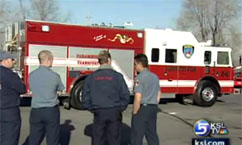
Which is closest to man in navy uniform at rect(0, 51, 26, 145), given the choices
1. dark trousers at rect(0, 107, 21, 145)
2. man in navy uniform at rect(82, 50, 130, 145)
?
dark trousers at rect(0, 107, 21, 145)

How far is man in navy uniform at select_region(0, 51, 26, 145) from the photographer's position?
6.02 meters

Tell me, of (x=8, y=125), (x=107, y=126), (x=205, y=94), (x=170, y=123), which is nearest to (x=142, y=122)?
(x=107, y=126)

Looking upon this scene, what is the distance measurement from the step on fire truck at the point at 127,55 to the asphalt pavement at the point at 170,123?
2.80 feet

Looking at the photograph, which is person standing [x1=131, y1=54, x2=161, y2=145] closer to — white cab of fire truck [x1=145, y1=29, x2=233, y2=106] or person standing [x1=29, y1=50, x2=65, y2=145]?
person standing [x1=29, y1=50, x2=65, y2=145]

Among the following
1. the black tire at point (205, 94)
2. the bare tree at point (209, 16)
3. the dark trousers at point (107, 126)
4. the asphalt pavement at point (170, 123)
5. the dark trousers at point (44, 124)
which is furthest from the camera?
the bare tree at point (209, 16)

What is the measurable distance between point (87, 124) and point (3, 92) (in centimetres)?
570

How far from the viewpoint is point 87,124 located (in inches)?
455

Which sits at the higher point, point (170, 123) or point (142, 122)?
point (142, 122)

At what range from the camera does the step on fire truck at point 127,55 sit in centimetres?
1445

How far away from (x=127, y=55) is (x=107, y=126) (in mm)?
10105

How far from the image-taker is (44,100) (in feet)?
20.3

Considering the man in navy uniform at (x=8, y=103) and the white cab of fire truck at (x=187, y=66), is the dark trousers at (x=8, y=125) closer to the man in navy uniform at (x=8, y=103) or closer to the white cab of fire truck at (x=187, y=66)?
the man in navy uniform at (x=8, y=103)

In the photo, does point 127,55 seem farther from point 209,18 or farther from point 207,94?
point 209,18

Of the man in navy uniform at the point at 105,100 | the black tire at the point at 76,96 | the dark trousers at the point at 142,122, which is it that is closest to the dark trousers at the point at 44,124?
the man in navy uniform at the point at 105,100
